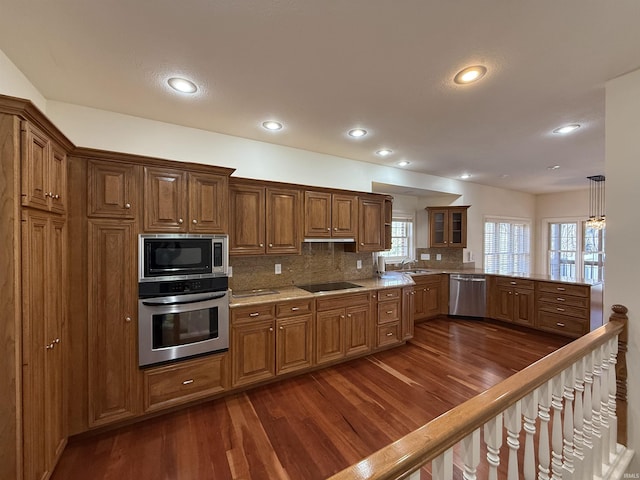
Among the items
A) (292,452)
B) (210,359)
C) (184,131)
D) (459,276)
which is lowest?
(292,452)

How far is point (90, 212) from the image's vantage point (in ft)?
6.72

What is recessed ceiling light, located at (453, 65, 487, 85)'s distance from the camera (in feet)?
6.05

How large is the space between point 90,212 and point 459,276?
5.47 meters

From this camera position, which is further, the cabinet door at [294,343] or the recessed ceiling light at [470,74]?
the cabinet door at [294,343]

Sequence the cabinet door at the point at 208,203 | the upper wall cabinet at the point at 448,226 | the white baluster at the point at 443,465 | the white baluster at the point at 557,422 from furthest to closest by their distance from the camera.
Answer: the upper wall cabinet at the point at 448,226
the cabinet door at the point at 208,203
the white baluster at the point at 557,422
the white baluster at the point at 443,465

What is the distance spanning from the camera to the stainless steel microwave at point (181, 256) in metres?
2.22

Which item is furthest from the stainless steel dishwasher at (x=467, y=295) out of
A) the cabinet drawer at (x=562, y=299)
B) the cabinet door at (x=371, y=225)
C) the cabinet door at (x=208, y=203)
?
the cabinet door at (x=208, y=203)

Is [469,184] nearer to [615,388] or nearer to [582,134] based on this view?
[582,134]

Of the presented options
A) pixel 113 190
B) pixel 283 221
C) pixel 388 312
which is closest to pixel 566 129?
pixel 388 312

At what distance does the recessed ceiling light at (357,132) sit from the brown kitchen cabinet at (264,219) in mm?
931

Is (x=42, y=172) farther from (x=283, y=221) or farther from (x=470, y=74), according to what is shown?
(x=470, y=74)

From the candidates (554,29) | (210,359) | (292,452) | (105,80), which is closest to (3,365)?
(210,359)

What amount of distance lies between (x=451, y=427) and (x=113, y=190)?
263cm

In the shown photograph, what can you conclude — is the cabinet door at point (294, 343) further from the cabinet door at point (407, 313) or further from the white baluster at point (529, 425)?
the white baluster at point (529, 425)
